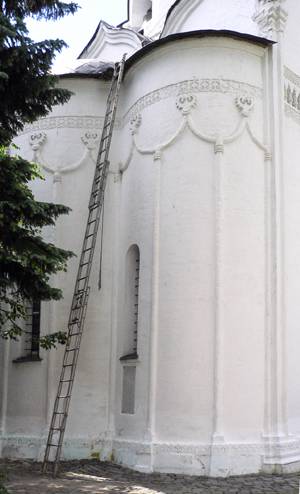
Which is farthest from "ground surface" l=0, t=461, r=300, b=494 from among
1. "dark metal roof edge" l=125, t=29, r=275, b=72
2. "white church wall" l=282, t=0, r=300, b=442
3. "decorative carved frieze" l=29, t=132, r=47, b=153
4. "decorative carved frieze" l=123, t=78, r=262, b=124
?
"dark metal roof edge" l=125, t=29, r=275, b=72

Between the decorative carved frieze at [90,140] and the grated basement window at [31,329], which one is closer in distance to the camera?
the grated basement window at [31,329]

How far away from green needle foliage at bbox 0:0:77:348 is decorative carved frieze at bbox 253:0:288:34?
5017mm

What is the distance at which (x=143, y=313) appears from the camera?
1289 cm

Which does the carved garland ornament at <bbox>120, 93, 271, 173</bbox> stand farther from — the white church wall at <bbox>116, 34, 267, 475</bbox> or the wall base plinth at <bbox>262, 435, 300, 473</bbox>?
the wall base plinth at <bbox>262, 435, 300, 473</bbox>

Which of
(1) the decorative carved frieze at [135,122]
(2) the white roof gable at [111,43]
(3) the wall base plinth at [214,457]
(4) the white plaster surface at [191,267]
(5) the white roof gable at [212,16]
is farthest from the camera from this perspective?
(2) the white roof gable at [111,43]

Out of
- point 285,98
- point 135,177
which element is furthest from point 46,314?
point 285,98

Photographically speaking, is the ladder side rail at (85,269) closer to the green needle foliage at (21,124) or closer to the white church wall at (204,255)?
the white church wall at (204,255)

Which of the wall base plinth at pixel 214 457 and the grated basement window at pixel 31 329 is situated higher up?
the grated basement window at pixel 31 329

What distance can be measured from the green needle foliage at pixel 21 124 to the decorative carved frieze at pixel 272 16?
502 cm

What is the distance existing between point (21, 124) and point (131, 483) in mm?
6148

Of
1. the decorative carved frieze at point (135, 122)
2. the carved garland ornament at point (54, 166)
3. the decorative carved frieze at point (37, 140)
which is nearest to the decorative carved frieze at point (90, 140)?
the carved garland ornament at point (54, 166)

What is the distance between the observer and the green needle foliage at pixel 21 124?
9.40 metres

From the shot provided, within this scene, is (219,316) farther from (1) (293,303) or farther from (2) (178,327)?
(1) (293,303)

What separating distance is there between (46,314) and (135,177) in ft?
11.6
